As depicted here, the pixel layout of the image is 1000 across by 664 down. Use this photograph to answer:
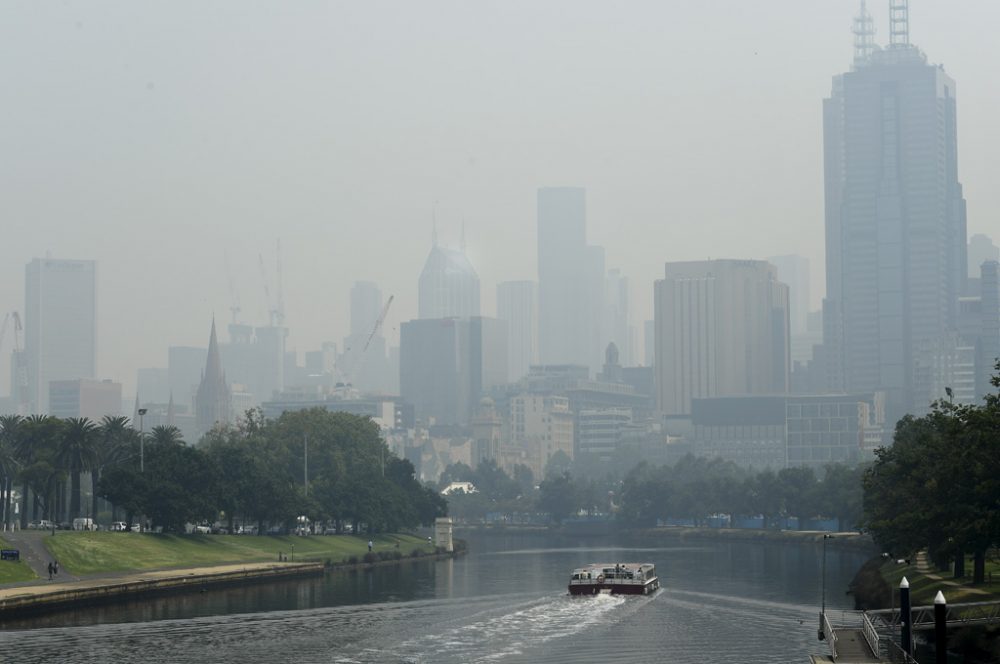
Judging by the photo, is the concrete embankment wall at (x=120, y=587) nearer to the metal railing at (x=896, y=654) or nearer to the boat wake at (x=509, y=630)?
the boat wake at (x=509, y=630)

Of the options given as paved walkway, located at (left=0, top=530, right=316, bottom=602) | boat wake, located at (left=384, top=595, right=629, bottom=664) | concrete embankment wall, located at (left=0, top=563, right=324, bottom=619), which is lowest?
boat wake, located at (left=384, top=595, right=629, bottom=664)

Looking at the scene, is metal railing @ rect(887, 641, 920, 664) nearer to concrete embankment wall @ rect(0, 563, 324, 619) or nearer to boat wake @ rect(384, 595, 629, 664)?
boat wake @ rect(384, 595, 629, 664)

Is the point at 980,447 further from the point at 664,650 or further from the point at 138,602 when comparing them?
the point at 138,602

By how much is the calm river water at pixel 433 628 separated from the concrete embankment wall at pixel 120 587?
306 centimetres

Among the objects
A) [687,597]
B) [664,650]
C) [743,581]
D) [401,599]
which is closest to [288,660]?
[664,650]

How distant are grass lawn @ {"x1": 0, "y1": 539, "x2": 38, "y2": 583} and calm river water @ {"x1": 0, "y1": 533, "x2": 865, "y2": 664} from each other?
510 inches

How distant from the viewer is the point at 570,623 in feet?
444

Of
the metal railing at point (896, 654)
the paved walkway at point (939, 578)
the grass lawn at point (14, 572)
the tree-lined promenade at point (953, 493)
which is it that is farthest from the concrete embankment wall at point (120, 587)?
the paved walkway at point (939, 578)

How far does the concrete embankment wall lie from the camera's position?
140 m

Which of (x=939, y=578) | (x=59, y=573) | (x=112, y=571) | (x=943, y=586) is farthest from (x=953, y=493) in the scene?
(x=112, y=571)

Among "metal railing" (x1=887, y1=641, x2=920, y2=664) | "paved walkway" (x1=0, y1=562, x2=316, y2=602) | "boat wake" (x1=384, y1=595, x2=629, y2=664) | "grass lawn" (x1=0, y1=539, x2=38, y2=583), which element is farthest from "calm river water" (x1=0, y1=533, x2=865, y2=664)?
"grass lawn" (x1=0, y1=539, x2=38, y2=583)

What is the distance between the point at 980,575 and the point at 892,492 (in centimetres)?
3000

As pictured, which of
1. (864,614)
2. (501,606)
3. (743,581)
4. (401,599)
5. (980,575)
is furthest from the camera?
(743,581)

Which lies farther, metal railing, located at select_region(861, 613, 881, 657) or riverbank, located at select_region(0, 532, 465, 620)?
riverbank, located at select_region(0, 532, 465, 620)
